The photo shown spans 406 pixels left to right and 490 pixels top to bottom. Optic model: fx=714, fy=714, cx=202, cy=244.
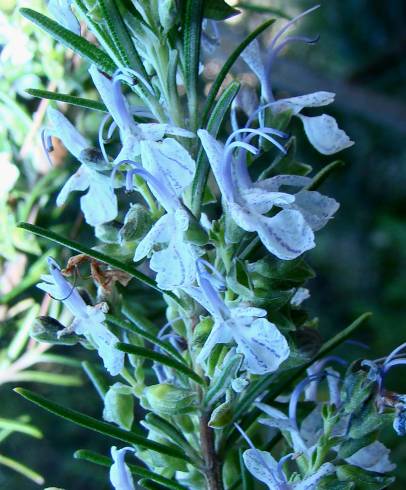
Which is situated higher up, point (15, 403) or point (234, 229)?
point (234, 229)

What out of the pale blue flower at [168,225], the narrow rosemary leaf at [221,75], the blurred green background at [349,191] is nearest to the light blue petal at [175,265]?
the pale blue flower at [168,225]

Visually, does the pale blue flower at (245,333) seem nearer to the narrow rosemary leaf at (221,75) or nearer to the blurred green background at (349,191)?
the narrow rosemary leaf at (221,75)

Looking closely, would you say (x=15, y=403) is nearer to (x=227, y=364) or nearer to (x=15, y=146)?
(x=15, y=146)

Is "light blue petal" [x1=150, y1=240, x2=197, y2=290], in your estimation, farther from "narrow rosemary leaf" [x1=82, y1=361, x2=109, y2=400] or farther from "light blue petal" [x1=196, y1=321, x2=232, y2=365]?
"narrow rosemary leaf" [x1=82, y1=361, x2=109, y2=400]

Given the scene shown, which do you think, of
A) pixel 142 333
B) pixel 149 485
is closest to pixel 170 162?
pixel 142 333

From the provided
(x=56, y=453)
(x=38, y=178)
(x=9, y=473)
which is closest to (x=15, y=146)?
(x=38, y=178)

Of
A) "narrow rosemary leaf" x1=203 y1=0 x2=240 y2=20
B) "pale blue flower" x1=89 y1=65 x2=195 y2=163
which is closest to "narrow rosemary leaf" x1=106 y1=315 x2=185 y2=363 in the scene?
"pale blue flower" x1=89 y1=65 x2=195 y2=163

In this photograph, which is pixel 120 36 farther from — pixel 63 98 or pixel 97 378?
pixel 97 378
